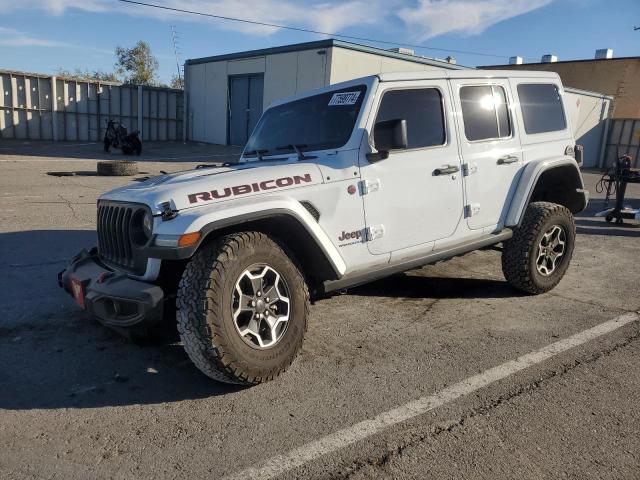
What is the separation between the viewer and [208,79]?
24578 mm

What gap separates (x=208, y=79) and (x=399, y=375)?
78.3 feet

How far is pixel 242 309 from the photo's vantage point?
10.00ft

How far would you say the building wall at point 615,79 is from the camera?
29156 mm

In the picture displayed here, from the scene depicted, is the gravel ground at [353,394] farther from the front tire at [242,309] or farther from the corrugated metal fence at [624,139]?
the corrugated metal fence at [624,139]

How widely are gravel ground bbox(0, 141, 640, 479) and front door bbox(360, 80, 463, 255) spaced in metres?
0.81

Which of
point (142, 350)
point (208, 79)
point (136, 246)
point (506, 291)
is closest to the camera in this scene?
point (136, 246)

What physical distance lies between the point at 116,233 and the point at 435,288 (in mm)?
3220

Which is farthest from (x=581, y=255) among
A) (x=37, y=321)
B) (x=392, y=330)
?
(x=37, y=321)

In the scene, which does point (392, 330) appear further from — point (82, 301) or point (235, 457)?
point (82, 301)

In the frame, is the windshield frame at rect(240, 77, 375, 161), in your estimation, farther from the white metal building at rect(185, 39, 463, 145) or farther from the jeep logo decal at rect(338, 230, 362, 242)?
the white metal building at rect(185, 39, 463, 145)

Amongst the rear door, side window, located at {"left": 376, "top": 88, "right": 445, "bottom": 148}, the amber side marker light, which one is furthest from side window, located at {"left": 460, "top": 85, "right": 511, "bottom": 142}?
the amber side marker light

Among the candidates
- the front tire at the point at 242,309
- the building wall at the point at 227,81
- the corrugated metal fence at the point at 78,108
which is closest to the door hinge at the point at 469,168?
the front tire at the point at 242,309

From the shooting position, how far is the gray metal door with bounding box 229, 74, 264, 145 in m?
21.8

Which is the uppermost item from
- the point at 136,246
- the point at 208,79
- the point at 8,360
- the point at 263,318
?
the point at 208,79
